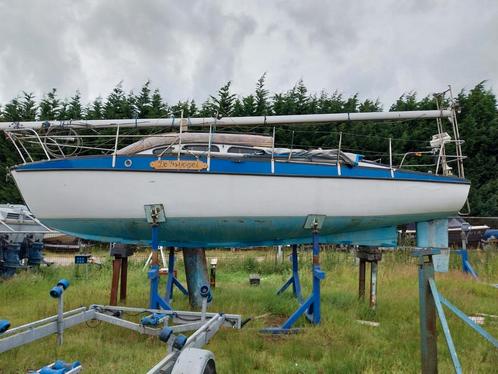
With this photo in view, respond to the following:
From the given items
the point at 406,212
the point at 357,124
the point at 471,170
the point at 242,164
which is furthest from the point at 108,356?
the point at 471,170

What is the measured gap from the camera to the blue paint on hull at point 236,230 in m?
5.86

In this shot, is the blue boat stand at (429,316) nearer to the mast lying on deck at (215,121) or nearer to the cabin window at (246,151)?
the cabin window at (246,151)

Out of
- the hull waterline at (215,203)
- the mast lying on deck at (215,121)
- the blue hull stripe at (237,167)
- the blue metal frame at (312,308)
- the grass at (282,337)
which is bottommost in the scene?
the grass at (282,337)

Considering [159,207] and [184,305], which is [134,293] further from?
[159,207]

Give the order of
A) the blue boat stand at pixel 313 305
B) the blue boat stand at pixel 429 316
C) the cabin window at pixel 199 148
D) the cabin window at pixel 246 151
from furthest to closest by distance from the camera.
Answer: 1. the cabin window at pixel 246 151
2. the cabin window at pixel 199 148
3. the blue boat stand at pixel 313 305
4. the blue boat stand at pixel 429 316

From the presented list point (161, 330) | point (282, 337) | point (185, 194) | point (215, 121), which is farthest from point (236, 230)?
point (161, 330)

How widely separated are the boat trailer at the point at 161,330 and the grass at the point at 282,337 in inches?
10.1

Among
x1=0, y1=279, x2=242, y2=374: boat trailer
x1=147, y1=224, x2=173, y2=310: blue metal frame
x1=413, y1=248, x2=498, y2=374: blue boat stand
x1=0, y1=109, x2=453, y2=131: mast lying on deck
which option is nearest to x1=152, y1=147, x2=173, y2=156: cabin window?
x1=0, y1=109, x2=453, y2=131: mast lying on deck

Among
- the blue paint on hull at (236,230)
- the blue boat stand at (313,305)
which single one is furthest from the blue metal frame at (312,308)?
the blue paint on hull at (236,230)

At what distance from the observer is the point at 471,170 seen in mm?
19953

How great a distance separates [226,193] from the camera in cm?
575

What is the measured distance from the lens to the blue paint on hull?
5.86 m

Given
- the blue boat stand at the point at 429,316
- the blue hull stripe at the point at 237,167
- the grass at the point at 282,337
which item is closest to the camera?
the blue boat stand at the point at 429,316

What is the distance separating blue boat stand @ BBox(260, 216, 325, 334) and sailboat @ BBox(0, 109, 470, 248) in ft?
0.52
